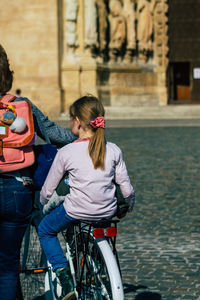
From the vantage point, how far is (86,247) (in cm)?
317

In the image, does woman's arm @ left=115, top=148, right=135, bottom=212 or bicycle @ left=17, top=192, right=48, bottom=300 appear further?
bicycle @ left=17, top=192, right=48, bottom=300

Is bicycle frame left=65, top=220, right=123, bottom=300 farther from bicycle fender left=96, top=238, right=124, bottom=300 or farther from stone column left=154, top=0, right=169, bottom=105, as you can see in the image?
stone column left=154, top=0, right=169, bottom=105

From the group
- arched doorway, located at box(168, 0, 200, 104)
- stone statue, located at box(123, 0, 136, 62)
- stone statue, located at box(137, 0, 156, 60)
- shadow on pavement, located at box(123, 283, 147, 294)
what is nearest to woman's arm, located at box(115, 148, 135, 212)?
shadow on pavement, located at box(123, 283, 147, 294)

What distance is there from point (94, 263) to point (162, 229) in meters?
3.28

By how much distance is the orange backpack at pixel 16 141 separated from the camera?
3043 mm

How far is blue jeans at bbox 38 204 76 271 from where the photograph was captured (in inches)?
131

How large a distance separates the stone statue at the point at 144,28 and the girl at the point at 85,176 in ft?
79.5

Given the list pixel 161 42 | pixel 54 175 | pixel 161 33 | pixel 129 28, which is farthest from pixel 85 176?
pixel 161 33

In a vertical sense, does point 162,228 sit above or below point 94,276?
below

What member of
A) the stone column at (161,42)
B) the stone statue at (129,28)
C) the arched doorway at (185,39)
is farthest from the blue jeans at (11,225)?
the arched doorway at (185,39)

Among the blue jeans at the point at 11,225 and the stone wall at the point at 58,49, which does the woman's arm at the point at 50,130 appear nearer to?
the blue jeans at the point at 11,225

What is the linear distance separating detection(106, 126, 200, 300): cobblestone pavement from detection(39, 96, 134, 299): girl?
3.86 ft

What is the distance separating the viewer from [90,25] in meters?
24.6

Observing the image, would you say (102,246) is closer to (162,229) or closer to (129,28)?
(162,229)
